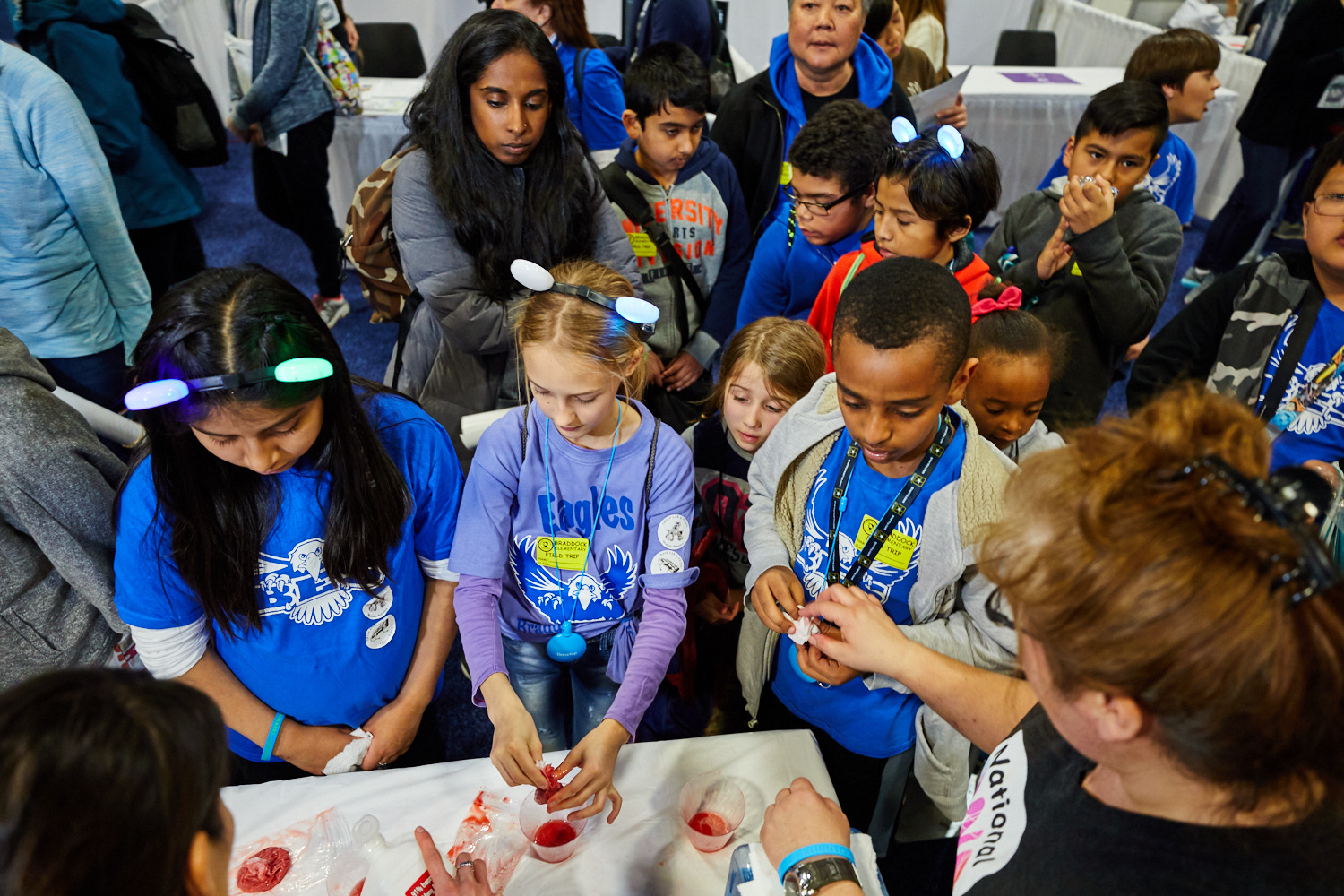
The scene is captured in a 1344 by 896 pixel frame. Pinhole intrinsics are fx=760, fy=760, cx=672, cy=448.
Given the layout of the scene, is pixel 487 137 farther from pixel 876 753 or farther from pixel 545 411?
pixel 876 753

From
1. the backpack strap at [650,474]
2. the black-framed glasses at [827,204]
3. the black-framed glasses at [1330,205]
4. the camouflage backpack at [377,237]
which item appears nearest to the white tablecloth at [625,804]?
the backpack strap at [650,474]

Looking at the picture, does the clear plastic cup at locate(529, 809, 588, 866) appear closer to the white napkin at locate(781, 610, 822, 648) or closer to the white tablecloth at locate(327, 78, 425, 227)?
the white napkin at locate(781, 610, 822, 648)

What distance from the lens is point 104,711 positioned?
25.2 inches

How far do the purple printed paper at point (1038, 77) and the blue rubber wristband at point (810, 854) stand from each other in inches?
213

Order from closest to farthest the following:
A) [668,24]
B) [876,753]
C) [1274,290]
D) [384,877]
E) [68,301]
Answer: [384,877] < [876,753] < [1274,290] < [68,301] < [668,24]

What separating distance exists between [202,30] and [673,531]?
7.13 metres

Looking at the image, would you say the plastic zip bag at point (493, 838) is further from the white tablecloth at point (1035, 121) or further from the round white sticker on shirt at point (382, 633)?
the white tablecloth at point (1035, 121)

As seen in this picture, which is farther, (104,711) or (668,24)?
(668,24)

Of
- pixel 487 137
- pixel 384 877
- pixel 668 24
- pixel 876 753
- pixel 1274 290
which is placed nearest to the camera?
pixel 384 877

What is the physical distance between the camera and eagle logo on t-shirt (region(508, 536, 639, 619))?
1580 millimetres

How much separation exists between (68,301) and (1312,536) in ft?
9.33

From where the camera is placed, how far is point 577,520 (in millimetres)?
1568

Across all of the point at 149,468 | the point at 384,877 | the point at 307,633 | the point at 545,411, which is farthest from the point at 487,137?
the point at 384,877

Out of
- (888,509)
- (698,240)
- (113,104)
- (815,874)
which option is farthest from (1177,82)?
(113,104)
